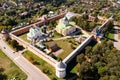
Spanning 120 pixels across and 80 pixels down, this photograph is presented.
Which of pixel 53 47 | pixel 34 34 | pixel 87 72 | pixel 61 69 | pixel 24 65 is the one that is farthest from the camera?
pixel 34 34

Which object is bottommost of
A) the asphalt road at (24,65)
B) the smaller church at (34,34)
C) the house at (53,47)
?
the asphalt road at (24,65)

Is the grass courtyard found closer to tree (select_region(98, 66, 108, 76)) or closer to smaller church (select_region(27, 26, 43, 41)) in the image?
smaller church (select_region(27, 26, 43, 41))

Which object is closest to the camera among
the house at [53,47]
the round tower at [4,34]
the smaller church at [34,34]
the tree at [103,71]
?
the tree at [103,71]

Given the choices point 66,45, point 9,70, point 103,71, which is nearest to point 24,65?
point 9,70

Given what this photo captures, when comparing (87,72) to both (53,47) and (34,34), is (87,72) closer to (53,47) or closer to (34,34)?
(53,47)

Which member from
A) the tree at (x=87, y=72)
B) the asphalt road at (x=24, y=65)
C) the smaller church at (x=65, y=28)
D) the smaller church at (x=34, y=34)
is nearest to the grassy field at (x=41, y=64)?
the asphalt road at (x=24, y=65)

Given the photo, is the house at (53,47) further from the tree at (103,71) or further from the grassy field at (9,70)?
the tree at (103,71)

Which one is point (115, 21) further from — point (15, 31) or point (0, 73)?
point (0, 73)

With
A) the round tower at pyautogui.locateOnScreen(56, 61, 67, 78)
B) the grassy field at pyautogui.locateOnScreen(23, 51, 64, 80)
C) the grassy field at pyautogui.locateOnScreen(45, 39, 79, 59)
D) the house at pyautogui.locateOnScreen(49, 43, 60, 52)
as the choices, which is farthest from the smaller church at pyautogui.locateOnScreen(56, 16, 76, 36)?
the round tower at pyautogui.locateOnScreen(56, 61, 67, 78)
